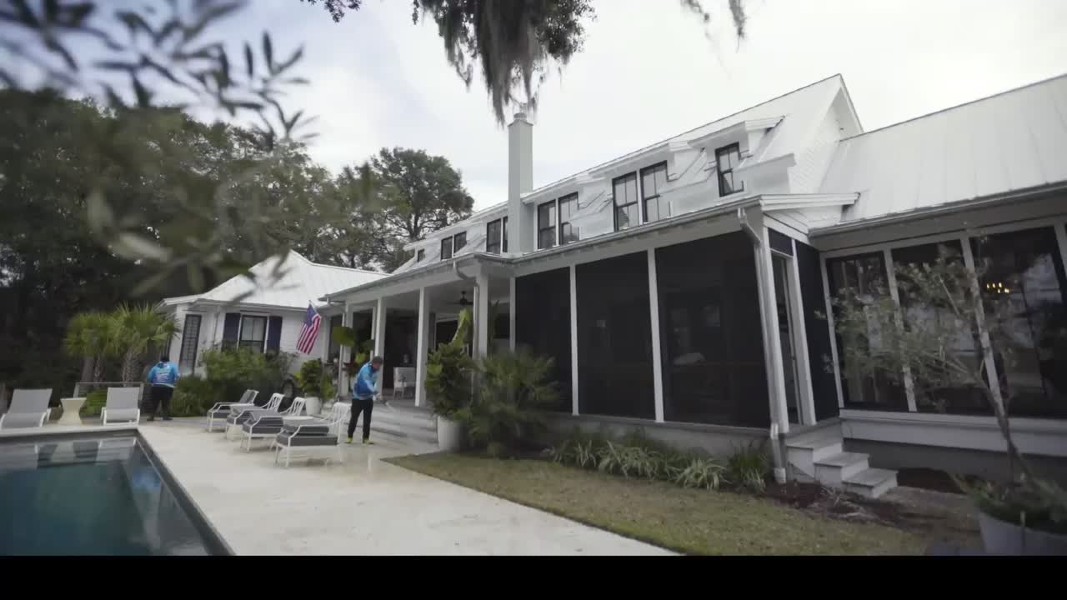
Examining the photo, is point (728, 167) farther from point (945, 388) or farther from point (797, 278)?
point (945, 388)

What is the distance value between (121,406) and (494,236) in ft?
35.5

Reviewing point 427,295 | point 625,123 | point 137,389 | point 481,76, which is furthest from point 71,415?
point 625,123

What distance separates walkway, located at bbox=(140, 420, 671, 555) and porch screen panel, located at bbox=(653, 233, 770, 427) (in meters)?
3.49

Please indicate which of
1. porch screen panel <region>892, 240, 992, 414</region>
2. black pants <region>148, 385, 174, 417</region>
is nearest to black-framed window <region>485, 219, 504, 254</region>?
black pants <region>148, 385, 174, 417</region>

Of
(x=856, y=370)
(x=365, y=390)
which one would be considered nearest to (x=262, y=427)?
(x=365, y=390)

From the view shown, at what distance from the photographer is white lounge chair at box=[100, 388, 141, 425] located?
11898 millimetres

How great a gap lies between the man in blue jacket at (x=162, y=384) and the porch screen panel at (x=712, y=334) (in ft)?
42.1

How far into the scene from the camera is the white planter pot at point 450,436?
343 inches

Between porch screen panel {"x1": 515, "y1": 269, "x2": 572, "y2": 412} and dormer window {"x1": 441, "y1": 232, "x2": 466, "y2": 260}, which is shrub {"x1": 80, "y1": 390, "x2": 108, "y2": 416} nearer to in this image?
dormer window {"x1": 441, "y1": 232, "x2": 466, "y2": 260}

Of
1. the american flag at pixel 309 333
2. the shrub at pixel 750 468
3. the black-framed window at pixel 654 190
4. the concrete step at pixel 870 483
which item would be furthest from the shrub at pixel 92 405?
the concrete step at pixel 870 483

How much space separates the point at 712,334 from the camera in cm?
777

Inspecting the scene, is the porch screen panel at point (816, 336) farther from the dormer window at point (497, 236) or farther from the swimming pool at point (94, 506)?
the dormer window at point (497, 236)

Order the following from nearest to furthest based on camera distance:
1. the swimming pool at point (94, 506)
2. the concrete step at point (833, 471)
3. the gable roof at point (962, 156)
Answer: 1. the swimming pool at point (94, 506)
2. the concrete step at point (833, 471)
3. the gable roof at point (962, 156)

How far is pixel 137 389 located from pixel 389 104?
14.2 metres
